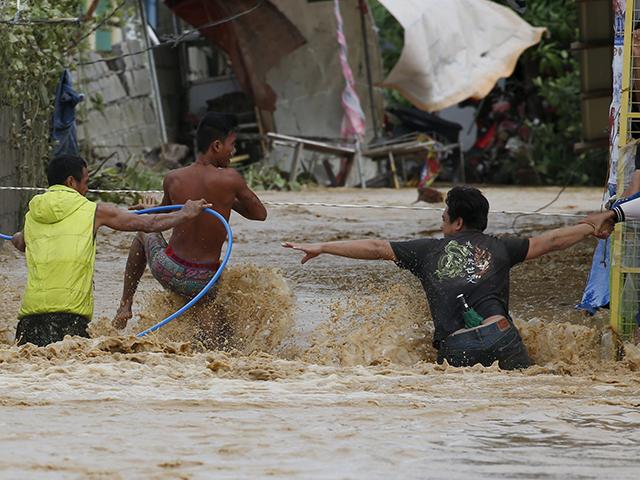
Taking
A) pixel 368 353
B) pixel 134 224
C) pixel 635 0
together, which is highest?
pixel 635 0

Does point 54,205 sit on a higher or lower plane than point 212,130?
lower

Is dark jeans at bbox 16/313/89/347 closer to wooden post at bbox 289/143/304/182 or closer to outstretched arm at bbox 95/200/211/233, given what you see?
outstretched arm at bbox 95/200/211/233

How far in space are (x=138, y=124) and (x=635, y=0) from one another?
45.6 ft

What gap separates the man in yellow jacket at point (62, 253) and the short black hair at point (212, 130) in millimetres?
804

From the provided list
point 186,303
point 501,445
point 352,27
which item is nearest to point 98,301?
point 186,303

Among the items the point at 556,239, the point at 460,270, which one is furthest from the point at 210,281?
the point at 556,239

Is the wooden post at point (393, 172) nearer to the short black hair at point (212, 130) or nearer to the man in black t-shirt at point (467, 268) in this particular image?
the short black hair at point (212, 130)

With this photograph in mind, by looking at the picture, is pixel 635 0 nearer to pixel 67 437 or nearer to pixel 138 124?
pixel 67 437

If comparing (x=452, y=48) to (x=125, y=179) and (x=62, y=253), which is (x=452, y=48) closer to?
(x=125, y=179)

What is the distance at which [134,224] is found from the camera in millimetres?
7113

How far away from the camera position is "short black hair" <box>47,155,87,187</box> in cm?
718

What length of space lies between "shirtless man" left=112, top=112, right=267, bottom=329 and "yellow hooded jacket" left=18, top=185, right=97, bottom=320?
28.4 inches

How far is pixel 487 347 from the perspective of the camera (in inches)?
264

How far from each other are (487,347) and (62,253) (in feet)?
7.66
